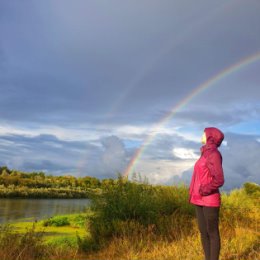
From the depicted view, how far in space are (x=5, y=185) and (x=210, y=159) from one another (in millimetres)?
55161

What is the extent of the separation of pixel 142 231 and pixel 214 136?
5.79 m

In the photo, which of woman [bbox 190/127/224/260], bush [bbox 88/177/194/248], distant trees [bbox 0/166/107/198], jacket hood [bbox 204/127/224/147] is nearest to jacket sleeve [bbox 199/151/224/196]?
woman [bbox 190/127/224/260]

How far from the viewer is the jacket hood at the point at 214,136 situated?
22.4 feet

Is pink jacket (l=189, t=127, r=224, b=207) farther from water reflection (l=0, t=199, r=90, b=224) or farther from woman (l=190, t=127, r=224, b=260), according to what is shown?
water reflection (l=0, t=199, r=90, b=224)

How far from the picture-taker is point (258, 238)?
10.9 metres

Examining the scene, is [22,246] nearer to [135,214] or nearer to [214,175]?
[135,214]

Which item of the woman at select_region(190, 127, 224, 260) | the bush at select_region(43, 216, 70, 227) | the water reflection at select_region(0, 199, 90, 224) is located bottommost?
the bush at select_region(43, 216, 70, 227)

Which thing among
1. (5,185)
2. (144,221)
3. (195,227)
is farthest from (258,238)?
(5,185)

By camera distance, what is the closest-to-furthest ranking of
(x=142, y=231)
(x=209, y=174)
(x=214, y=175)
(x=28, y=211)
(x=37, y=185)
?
(x=214, y=175) → (x=209, y=174) → (x=142, y=231) → (x=28, y=211) → (x=37, y=185)

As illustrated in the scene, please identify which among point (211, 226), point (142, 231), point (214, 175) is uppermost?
point (214, 175)

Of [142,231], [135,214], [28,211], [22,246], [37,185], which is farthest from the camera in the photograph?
[37,185]

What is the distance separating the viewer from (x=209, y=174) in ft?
21.7

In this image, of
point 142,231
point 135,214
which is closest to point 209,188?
point 142,231

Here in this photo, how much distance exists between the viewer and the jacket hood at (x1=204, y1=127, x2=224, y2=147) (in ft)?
22.4
